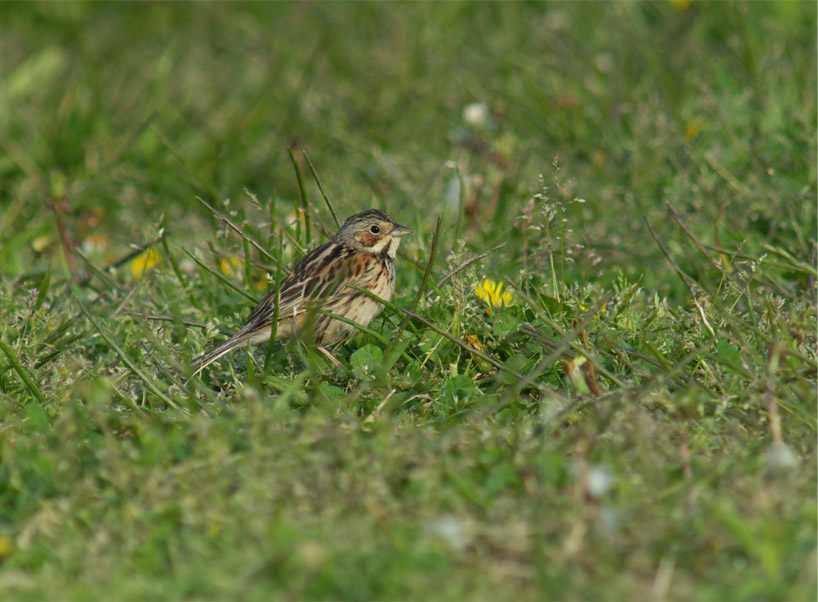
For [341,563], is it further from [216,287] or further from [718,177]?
[718,177]

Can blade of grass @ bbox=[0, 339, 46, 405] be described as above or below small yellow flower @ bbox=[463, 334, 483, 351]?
above

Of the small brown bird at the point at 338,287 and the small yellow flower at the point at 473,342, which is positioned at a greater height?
the small brown bird at the point at 338,287

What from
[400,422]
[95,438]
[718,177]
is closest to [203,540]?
[95,438]

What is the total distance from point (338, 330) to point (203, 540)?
5.71 feet

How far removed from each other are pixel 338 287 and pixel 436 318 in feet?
1.55

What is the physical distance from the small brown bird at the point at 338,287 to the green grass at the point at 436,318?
0.37ft

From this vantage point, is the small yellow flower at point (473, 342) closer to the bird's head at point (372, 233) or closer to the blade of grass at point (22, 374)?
the bird's head at point (372, 233)

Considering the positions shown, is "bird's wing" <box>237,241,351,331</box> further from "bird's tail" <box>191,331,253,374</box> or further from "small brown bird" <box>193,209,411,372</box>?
Result: "bird's tail" <box>191,331,253,374</box>

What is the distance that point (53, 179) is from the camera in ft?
20.8

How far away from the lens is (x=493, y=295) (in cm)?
431

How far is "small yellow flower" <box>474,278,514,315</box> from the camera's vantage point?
4.25 meters

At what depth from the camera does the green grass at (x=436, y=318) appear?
2680 millimetres

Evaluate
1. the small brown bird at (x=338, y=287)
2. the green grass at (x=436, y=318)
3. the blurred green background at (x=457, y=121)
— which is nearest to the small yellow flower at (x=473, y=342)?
the green grass at (x=436, y=318)

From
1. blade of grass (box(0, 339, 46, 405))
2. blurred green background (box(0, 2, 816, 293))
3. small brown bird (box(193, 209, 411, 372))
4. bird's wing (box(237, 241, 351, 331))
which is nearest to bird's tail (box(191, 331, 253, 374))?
small brown bird (box(193, 209, 411, 372))
